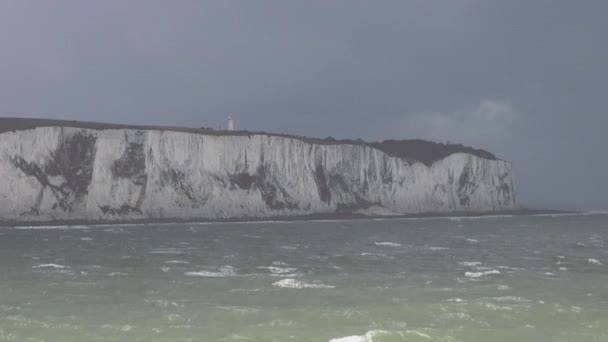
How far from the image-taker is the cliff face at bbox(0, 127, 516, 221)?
64.1 metres

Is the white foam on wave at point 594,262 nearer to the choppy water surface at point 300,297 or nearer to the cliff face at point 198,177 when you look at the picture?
the choppy water surface at point 300,297

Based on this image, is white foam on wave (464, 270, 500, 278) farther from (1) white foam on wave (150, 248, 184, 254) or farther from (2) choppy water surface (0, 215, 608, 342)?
(1) white foam on wave (150, 248, 184, 254)

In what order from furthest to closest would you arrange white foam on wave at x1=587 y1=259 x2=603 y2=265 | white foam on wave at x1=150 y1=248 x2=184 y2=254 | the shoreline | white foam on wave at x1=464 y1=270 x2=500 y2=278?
1. the shoreline
2. white foam on wave at x1=150 y1=248 x2=184 y2=254
3. white foam on wave at x1=587 y1=259 x2=603 y2=265
4. white foam on wave at x1=464 y1=270 x2=500 y2=278

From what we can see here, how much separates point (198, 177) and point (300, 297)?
61.9m

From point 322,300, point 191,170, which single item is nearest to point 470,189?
point 191,170

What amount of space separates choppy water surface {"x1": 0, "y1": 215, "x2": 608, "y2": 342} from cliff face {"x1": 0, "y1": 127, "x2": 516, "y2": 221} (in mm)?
38420

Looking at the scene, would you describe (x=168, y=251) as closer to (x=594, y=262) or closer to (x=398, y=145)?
(x=594, y=262)

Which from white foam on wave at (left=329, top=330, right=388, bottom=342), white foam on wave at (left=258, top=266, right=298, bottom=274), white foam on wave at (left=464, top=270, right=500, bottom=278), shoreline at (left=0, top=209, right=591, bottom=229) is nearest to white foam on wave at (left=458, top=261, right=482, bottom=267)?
white foam on wave at (left=464, top=270, right=500, bottom=278)

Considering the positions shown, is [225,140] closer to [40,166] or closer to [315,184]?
[315,184]

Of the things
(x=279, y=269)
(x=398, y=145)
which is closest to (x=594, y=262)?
(x=279, y=269)

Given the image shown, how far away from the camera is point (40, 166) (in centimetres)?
6444

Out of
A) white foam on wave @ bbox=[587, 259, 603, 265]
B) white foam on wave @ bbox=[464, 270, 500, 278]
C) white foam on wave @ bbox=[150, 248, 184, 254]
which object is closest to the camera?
white foam on wave @ bbox=[464, 270, 500, 278]

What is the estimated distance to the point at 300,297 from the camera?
50.8ft

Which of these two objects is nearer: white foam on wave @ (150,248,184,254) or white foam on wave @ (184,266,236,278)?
white foam on wave @ (184,266,236,278)
